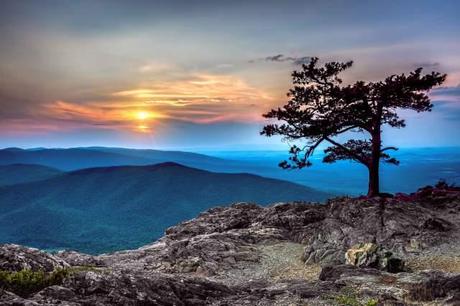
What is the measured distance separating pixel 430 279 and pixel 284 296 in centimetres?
599

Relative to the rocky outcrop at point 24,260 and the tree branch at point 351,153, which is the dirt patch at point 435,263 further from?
the rocky outcrop at point 24,260

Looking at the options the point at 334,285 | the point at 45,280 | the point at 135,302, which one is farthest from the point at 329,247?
the point at 45,280

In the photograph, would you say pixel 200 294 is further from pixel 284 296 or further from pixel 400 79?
pixel 400 79

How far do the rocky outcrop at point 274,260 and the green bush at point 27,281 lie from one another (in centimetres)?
30

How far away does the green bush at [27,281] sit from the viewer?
1200 cm

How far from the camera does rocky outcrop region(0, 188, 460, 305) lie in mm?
13758

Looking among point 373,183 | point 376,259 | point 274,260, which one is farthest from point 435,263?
point 373,183

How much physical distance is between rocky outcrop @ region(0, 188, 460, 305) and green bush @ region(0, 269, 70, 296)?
303mm

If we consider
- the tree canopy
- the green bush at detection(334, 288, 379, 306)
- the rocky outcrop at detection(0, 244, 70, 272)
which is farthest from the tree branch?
the rocky outcrop at detection(0, 244, 70, 272)

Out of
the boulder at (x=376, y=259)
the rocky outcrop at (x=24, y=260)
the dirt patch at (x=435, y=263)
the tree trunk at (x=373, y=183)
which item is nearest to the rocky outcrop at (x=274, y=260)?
the rocky outcrop at (x=24, y=260)

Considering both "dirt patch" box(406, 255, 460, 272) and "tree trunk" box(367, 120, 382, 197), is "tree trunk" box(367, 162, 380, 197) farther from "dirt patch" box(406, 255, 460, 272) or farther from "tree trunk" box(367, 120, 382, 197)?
"dirt patch" box(406, 255, 460, 272)

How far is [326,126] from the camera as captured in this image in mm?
38250

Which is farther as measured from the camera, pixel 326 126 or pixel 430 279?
pixel 326 126

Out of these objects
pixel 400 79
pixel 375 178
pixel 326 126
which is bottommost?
pixel 375 178
